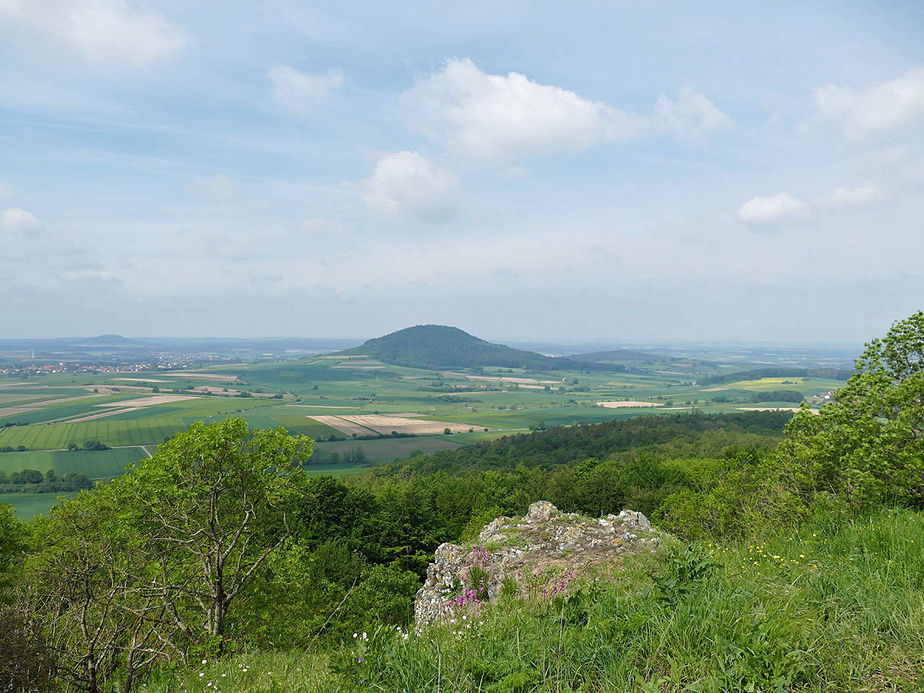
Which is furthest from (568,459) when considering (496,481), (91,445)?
(91,445)

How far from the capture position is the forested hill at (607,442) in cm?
9031

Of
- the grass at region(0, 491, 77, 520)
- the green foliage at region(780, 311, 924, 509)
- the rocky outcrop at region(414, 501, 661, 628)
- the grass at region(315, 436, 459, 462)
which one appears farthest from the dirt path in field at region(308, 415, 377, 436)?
the green foliage at region(780, 311, 924, 509)

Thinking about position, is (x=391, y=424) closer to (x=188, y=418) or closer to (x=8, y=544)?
(x=188, y=418)

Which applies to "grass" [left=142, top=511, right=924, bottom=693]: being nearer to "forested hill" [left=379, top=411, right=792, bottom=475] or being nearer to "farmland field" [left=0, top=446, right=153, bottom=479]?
"forested hill" [left=379, top=411, right=792, bottom=475]

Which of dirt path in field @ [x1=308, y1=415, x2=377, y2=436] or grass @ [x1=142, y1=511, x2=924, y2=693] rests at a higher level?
grass @ [x1=142, y1=511, x2=924, y2=693]

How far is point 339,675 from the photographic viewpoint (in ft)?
14.3

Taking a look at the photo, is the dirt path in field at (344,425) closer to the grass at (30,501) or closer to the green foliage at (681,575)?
the grass at (30,501)

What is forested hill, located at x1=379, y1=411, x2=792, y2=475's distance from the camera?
296 ft

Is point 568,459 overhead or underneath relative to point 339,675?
underneath

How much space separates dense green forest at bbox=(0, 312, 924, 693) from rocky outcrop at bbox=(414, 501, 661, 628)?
1862 millimetres

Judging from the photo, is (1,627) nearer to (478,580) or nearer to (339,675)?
(339,675)

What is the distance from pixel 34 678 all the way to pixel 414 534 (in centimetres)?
4127

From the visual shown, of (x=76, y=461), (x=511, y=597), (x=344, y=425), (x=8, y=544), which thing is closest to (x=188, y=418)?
(x=76, y=461)

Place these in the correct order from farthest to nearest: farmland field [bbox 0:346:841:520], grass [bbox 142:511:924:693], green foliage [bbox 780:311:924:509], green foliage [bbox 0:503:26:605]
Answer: farmland field [bbox 0:346:841:520] → green foliage [bbox 0:503:26:605] → green foliage [bbox 780:311:924:509] → grass [bbox 142:511:924:693]
